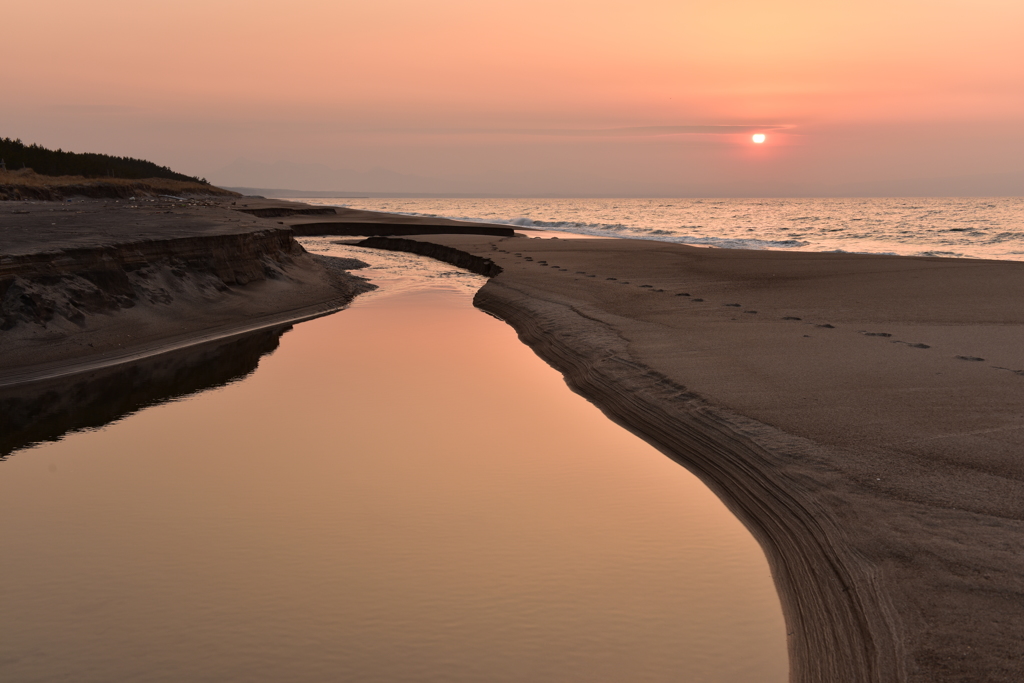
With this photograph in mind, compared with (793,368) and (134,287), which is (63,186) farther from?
(793,368)

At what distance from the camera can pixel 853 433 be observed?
25.4ft

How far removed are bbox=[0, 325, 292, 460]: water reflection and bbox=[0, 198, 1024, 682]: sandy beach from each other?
688 millimetres

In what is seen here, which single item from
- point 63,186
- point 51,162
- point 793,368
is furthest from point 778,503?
point 51,162

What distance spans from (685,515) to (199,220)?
21.7 metres

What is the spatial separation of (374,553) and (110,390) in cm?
798

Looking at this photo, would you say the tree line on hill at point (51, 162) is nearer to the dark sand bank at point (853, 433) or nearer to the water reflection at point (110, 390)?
the water reflection at point (110, 390)

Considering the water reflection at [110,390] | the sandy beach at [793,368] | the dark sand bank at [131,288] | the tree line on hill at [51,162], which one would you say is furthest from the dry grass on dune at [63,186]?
the water reflection at [110,390]

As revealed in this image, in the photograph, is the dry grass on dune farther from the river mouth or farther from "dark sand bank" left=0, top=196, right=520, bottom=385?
the river mouth

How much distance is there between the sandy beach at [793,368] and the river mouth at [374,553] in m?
0.53

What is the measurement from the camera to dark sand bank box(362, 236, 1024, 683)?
475 centimetres

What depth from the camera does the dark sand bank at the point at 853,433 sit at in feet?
15.6

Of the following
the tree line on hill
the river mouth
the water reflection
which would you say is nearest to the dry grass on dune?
the tree line on hill

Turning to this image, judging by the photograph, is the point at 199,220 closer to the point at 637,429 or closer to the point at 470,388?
the point at 470,388

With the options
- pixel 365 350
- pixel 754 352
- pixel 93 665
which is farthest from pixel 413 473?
pixel 365 350
